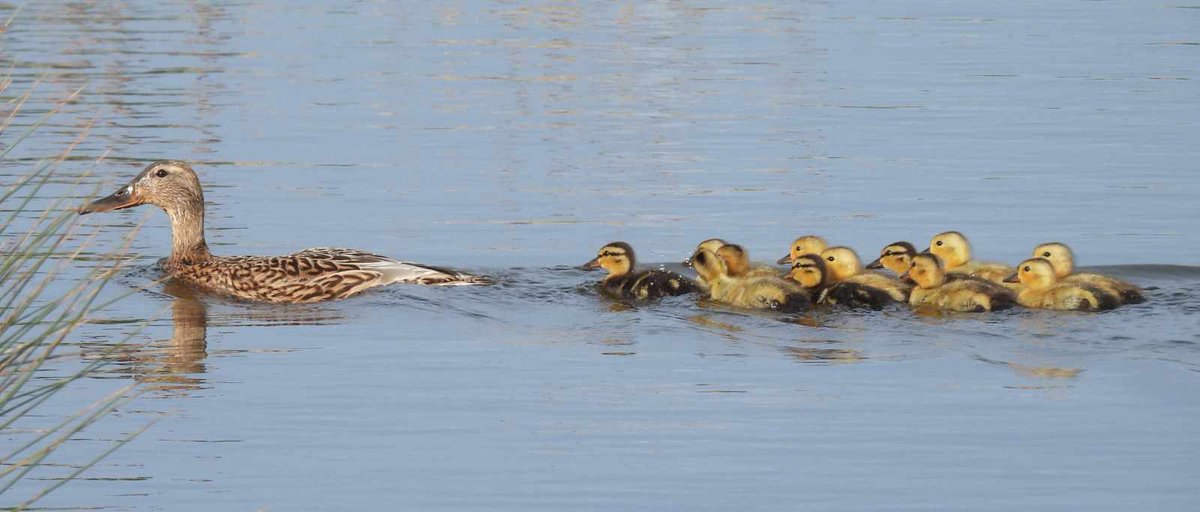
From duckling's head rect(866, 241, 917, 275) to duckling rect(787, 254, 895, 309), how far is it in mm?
478

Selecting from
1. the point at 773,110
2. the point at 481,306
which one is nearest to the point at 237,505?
the point at 481,306

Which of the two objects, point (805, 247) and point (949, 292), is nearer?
point (949, 292)

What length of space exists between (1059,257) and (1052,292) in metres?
0.66

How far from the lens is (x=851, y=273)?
1134 cm

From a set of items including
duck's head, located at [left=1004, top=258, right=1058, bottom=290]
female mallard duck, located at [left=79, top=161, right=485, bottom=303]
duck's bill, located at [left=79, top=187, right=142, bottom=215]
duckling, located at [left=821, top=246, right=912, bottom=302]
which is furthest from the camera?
duck's bill, located at [left=79, top=187, right=142, bottom=215]

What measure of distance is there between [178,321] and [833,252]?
3.49 meters

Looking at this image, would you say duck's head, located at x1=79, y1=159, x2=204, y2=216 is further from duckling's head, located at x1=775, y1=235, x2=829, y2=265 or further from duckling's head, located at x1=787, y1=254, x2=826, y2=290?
duckling's head, located at x1=787, y1=254, x2=826, y2=290

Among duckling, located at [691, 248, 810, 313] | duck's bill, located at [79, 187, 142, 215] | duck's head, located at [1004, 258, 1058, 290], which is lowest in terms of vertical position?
duckling, located at [691, 248, 810, 313]

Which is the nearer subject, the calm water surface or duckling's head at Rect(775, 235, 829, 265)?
the calm water surface

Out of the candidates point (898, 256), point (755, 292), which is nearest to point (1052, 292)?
point (898, 256)

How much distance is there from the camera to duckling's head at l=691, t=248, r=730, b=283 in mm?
11219

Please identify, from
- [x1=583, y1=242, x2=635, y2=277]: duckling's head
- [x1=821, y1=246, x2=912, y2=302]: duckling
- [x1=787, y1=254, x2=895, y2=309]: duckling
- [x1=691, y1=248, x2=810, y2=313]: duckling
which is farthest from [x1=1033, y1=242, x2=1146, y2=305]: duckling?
[x1=583, y1=242, x2=635, y2=277]: duckling's head

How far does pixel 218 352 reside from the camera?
32.6 feet

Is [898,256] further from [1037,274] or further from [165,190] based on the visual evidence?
[165,190]
